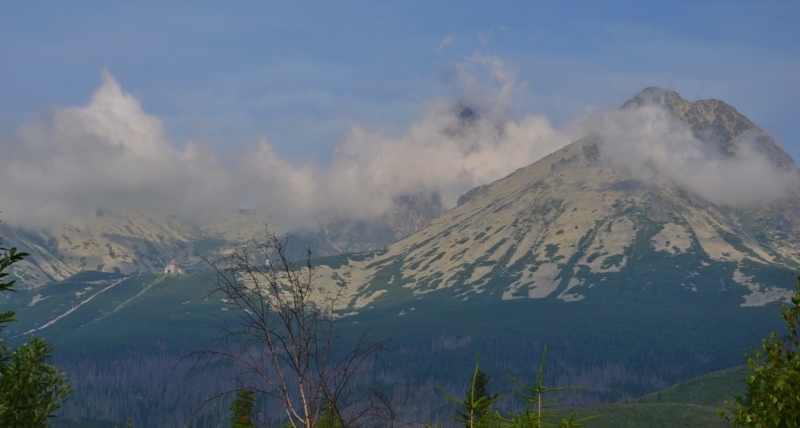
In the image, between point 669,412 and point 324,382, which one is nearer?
point 324,382

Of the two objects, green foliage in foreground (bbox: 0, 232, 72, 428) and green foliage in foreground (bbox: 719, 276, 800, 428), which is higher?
green foliage in foreground (bbox: 0, 232, 72, 428)

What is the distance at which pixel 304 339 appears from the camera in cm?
1531

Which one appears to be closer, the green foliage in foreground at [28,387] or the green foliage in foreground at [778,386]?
the green foliage in foreground at [778,386]

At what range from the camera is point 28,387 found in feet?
76.8

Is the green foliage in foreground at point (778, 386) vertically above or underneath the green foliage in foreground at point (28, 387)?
underneath

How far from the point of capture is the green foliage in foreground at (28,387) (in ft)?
72.3

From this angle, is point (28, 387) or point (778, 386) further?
point (28, 387)

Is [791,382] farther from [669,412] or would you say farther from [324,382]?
[669,412]

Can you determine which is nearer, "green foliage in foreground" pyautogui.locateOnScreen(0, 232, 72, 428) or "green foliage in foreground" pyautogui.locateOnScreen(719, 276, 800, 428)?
"green foliage in foreground" pyautogui.locateOnScreen(719, 276, 800, 428)

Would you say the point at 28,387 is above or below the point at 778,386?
above

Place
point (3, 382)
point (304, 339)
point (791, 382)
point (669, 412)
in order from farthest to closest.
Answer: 1. point (669, 412)
2. point (3, 382)
3. point (304, 339)
4. point (791, 382)

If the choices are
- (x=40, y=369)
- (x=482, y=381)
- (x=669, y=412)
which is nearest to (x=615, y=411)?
(x=669, y=412)

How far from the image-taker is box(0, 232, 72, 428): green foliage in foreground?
22.0 metres

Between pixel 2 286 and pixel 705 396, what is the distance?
694ft
